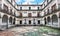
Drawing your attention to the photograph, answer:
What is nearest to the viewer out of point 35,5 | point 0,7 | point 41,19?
point 0,7

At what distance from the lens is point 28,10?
3612 cm

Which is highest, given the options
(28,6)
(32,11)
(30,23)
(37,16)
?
(28,6)

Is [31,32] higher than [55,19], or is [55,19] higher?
[55,19]

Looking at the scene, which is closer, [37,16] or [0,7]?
[0,7]

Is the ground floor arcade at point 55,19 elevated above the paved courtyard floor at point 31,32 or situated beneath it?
elevated above

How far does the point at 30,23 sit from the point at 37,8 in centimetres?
733

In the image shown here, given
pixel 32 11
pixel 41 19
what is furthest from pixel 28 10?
pixel 41 19

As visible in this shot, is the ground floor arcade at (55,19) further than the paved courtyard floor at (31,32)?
Yes

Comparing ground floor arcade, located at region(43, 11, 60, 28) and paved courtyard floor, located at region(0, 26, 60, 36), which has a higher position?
ground floor arcade, located at region(43, 11, 60, 28)

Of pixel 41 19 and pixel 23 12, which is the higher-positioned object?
pixel 23 12

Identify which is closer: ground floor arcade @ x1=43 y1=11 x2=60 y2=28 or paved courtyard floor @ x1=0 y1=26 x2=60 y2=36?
paved courtyard floor @ x1=0 y1=26 x2=60 y2=36

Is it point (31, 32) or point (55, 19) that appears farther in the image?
point (55, 19)

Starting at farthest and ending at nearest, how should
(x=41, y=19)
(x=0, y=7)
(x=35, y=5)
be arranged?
(x=35, y=5) < (x=41, y=19) < (x=0, y=7)

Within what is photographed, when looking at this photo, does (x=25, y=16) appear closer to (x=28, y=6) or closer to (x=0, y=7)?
(x=28, y=6)
